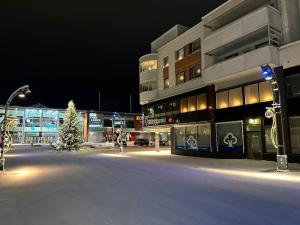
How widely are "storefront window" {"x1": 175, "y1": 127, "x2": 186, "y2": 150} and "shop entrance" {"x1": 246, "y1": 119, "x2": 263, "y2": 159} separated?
907 centimetres

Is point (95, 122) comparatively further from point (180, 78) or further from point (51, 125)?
point (180, 78)

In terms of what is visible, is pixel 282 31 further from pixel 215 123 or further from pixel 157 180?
pixel 157 180

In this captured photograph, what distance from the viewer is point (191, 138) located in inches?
1188

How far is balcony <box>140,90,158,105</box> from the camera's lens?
124 ft

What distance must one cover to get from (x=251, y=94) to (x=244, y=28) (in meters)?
5.66

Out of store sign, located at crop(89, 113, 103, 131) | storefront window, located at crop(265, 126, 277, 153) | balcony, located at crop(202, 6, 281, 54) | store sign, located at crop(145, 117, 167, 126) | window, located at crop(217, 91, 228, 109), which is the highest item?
balcony, located at crop(202, 6, 281, 54)

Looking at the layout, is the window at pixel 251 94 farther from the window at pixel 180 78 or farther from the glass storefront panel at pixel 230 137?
the window at pixel 180 78

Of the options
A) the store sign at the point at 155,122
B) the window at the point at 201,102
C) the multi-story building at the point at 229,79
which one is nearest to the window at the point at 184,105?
the multi-story building at the point at 229,79

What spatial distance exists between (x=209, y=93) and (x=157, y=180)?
16.4 meters

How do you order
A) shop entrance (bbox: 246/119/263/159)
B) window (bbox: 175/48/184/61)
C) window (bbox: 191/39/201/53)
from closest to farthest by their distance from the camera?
shop entrance (bbox: 246/119/263/159)
window (bbox: 191/39/201/53)
window (bbox: 175/48/184/61)

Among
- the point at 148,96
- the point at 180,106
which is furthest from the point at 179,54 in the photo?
the point at 148,96

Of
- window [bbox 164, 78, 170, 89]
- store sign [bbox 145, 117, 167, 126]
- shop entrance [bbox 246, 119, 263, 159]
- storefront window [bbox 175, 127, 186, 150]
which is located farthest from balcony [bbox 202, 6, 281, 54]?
store sign [bbox 145, 117, 167, 126]

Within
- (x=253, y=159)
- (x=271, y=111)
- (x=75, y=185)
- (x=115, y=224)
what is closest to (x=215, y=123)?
(x=253, y=159)

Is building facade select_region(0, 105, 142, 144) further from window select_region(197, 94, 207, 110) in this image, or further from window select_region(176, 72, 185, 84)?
window select_region(197, 94, 207, 110)
